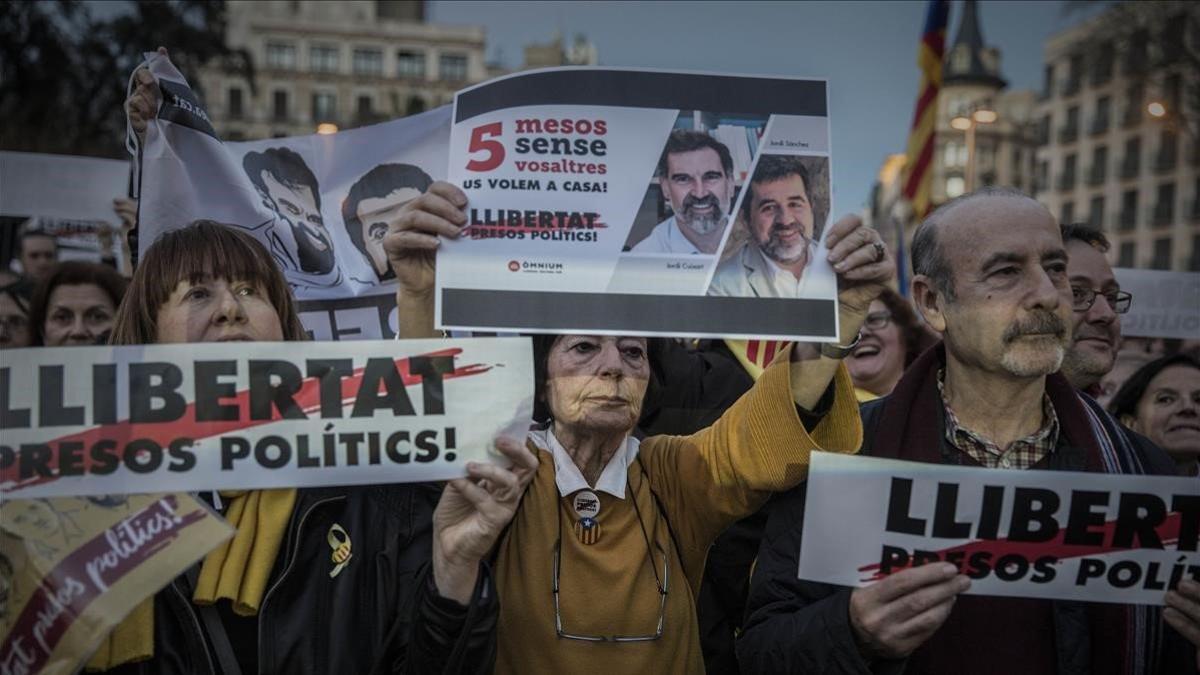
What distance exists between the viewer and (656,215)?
236 centimetres

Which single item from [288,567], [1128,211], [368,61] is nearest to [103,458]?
[288,567]

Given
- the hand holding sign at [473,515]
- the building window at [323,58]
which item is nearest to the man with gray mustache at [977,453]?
the hand holding sign at [473,515]

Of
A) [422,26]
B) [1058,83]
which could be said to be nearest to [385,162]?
[1058,83]

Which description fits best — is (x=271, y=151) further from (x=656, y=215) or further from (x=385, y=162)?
(x=656, y=215)

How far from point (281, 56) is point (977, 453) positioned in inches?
2825

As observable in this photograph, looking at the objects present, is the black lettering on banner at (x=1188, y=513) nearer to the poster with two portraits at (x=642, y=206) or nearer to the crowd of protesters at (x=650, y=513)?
the crowd of protesters at (x=650, y=513)

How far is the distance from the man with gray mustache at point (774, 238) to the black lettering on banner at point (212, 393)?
1.03 metres

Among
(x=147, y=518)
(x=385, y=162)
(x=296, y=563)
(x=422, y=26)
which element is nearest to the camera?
(x=147, y=518)

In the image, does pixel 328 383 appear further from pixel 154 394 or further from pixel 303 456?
pixel 154 394

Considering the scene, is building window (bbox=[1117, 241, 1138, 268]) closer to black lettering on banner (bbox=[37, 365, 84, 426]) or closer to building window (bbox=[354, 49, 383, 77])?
building window (bbox=[354, 49, 383, 77])

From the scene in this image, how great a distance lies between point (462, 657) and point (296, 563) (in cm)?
41

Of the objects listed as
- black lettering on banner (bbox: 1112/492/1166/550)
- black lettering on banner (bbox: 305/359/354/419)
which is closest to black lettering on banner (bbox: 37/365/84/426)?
black lettering on banner (bbox: 305/359/354/419)

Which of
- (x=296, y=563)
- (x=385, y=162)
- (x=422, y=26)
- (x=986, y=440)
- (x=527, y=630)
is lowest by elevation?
(x=527, y=630)

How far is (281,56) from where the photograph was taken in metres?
68.8
